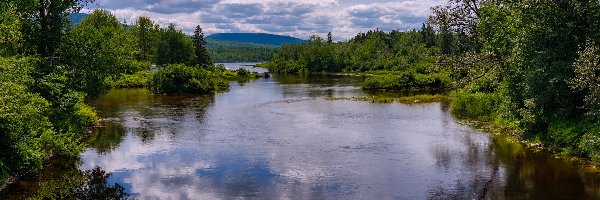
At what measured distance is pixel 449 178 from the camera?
2567 centimetres

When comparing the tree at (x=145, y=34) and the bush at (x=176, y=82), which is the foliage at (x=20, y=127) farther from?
the tree at (x=145, y=34)

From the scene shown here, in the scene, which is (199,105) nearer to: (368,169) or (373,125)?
(373,125)

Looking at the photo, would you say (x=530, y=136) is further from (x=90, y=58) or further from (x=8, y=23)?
(x=8, y=23)

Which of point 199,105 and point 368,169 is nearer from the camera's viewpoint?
point 368,169

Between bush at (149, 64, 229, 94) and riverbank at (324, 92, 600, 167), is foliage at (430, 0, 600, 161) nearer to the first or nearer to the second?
riverbank at (324, 92, 600, 167)

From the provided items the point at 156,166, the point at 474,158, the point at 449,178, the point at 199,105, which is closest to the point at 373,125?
the point at 474,158

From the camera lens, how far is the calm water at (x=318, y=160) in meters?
23.5

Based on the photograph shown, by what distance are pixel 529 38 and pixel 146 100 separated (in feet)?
156

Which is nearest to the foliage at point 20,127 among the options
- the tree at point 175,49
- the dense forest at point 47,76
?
the dense forest at point 47,76

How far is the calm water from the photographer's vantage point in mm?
23453

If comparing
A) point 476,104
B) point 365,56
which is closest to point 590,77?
point 476,104

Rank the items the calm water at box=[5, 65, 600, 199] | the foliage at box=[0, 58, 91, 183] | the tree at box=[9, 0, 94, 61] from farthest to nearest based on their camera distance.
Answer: the tree at box=[9, 0, 94, 61] → the calm water at box=[5, 65, 600, 199] → the foliage at box=[0, 58, 91, 183]

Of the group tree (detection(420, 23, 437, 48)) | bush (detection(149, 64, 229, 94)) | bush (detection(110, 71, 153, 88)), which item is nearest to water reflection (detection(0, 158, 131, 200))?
bush (detection(149, 64, 229, 94))

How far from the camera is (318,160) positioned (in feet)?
97.0
